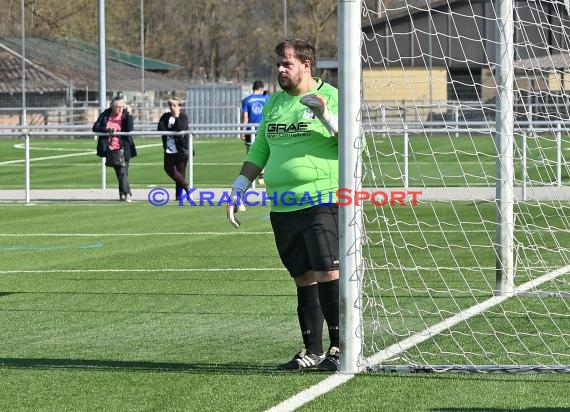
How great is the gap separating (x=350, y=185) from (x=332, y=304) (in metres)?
0.75

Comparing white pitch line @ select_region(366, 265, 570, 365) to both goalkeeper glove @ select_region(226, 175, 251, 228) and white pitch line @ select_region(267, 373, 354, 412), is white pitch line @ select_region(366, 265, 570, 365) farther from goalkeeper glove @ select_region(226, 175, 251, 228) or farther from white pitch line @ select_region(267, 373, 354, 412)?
goalkeeper glove @ select_region(226, 175, 251, 228)

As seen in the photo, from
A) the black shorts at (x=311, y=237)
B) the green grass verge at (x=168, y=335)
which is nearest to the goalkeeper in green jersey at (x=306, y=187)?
the black shorts at (x=311, y=237)

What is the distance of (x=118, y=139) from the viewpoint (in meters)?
21.9

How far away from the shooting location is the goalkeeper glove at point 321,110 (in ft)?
24.3

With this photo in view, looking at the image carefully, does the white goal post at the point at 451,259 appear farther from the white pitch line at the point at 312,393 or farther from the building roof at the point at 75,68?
the building roof at the point at 75,68

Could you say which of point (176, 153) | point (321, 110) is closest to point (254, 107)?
point (176, 153)

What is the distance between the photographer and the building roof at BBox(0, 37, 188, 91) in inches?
2292

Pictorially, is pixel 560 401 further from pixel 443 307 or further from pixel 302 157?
pixel 443 307

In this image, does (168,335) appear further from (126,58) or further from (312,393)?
(126,58)

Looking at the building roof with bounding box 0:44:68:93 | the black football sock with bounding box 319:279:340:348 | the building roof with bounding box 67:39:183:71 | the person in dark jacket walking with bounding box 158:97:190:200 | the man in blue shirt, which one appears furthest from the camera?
the building roof with bounding box 67:39:183:71

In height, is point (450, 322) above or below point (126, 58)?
below

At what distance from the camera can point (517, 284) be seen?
11148 mm

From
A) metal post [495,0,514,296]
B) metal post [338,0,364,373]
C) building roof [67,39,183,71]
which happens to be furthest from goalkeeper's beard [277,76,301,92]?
building roof [67,39,183,71]

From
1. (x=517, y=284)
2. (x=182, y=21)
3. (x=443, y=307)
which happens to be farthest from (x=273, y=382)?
(x=182, y=21)
